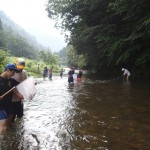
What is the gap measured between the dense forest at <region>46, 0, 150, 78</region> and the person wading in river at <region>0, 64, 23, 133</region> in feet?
39.4


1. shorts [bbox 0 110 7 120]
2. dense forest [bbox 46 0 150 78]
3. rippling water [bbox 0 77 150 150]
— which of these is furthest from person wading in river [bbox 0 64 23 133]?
dense forest [bbox 46 0 150 78]

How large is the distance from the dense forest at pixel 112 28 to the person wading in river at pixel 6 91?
1202 centimetres

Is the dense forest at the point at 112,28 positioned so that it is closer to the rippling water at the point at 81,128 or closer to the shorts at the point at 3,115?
the rippling water at the point at 81,128

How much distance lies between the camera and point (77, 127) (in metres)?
8.04

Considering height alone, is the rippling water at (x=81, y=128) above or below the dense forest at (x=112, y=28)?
below

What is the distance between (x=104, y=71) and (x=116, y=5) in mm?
21412

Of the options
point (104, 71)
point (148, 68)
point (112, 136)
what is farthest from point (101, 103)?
point (104, 71)

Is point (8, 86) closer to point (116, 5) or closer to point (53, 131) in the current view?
point (53, 131)

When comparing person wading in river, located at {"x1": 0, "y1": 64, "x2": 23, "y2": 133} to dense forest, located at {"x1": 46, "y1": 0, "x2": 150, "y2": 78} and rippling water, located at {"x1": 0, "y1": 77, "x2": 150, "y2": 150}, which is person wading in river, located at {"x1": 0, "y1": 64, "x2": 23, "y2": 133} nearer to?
rippling water, located at {"x1": 0, "y1": 77, "x2": 150, "y2": 150}

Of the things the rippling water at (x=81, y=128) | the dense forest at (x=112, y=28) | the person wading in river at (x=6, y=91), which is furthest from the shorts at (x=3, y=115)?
the dense forest at (x=112, y=28)

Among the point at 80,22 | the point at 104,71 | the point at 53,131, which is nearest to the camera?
the point at 53,131

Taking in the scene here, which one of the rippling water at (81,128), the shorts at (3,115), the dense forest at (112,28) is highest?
the dense forest at (112,28)

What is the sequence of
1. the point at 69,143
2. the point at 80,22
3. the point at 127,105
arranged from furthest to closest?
the point at 80,22
the point at 127,105
the point at 69,143

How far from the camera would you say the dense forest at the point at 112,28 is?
20.0 meters
